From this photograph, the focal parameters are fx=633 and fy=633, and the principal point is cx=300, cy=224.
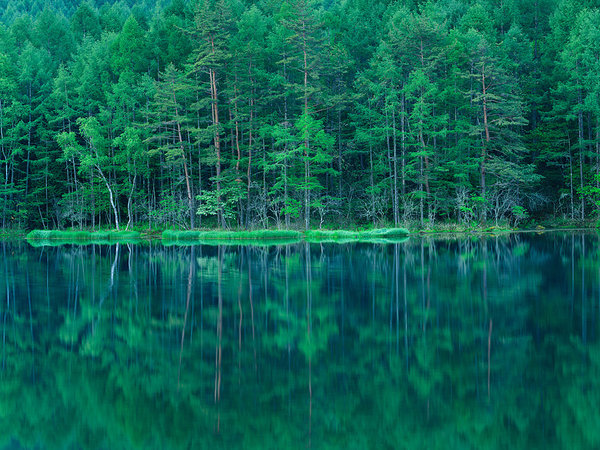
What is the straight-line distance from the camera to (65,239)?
4272 cm

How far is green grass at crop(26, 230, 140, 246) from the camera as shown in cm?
4188

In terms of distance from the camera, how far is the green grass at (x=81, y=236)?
41.9 meters

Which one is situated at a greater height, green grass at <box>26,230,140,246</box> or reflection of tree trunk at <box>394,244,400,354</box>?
green grass at <box>26,230,140,246</box>

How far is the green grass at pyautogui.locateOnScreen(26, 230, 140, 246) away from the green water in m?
23.0

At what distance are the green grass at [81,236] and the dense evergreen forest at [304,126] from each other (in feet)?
12.2

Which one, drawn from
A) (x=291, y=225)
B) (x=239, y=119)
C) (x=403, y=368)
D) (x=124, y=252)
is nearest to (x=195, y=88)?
(x=239, y=119)

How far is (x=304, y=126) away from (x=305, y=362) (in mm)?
34872

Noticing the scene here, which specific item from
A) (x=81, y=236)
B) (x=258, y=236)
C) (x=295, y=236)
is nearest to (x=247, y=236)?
(x=258, y=236)

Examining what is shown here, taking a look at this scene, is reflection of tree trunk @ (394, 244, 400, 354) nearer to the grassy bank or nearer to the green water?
the green water

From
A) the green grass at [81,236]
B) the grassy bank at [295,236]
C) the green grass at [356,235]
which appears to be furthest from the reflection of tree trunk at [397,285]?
the green grass at [81,236]

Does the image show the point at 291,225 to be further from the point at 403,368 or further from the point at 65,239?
the point at 403,368

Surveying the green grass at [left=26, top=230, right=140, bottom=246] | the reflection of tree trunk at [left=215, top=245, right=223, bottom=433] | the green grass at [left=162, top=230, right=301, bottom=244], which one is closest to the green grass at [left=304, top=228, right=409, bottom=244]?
the green grass at [left=162, top=230, right=301, bottom=244]

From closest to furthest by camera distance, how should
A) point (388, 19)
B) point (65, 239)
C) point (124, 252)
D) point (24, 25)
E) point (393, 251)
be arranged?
point (393, 251) < point (124, 252) < point (65, 239) < point (388, 19) < point (24, 25)

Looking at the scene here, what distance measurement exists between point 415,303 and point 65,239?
3392cm
